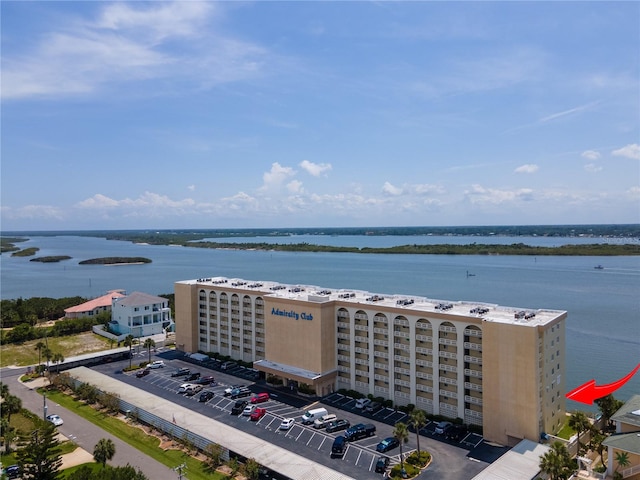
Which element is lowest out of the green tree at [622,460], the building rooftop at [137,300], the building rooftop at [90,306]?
the green tree at [622,460]

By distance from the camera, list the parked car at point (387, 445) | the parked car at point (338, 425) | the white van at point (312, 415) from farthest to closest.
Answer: the white van at point (312, 415) < the parked car at point (338, 425) < the parked car at point (387, 445)

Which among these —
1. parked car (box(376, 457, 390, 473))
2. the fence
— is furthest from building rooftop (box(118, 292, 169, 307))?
parked car (box(376, 457, 390, 473))

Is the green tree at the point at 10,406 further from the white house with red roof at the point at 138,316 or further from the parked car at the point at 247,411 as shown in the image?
the white house with red roof at the point at 138,316

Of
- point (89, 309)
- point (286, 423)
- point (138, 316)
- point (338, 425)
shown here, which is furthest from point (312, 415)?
point (89, 309)

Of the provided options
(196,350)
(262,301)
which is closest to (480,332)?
(262,301)

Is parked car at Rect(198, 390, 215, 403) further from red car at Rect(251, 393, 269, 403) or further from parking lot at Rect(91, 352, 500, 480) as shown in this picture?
red car at Rect(251, 393, 269, 403)

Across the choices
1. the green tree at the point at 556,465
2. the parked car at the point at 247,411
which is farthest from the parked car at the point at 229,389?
the green tree at the point at 556,465

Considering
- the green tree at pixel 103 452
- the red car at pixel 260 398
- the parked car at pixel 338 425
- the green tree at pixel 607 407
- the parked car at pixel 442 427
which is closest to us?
the green tree at pixel 103 452
